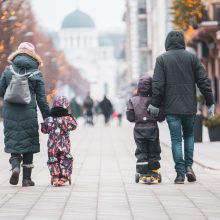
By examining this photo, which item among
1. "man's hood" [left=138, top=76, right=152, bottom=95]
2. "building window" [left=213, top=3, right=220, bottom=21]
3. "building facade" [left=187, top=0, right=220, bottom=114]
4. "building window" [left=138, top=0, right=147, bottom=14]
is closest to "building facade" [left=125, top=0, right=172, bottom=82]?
"building window" [left=138, top=0, right=147, bottom=14]

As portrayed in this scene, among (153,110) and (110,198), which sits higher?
(153,110)

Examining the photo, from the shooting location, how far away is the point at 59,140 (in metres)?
12.7

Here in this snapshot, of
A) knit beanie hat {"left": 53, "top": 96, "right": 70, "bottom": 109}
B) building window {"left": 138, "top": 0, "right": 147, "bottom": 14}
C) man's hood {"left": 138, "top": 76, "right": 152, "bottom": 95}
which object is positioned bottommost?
building window {"left": 138, "top": 0, "right": 147, "bottom": 14}

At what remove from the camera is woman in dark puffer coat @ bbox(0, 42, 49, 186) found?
12391mm

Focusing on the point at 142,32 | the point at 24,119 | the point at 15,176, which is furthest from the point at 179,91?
the point at 142,32

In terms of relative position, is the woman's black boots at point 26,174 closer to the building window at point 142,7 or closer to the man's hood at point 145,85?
the man's hood at point 145,85

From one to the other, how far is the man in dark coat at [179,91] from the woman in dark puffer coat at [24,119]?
1421 mm

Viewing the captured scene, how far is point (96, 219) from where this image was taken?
8.99 m

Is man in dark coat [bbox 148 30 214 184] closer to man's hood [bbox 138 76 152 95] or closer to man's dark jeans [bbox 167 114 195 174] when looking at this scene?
man's dark jeans [bbox 167 114 195 174]

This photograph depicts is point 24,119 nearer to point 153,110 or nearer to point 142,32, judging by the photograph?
point 153,110

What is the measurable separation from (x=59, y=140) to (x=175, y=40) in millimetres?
1904

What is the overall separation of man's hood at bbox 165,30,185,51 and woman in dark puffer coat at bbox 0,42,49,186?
5.39 ft

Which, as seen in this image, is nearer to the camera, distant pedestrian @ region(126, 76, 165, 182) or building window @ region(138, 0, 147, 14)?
distant pedestrian @ region(126, 76, 165, 182)

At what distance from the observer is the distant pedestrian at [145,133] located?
1290 centimetres
